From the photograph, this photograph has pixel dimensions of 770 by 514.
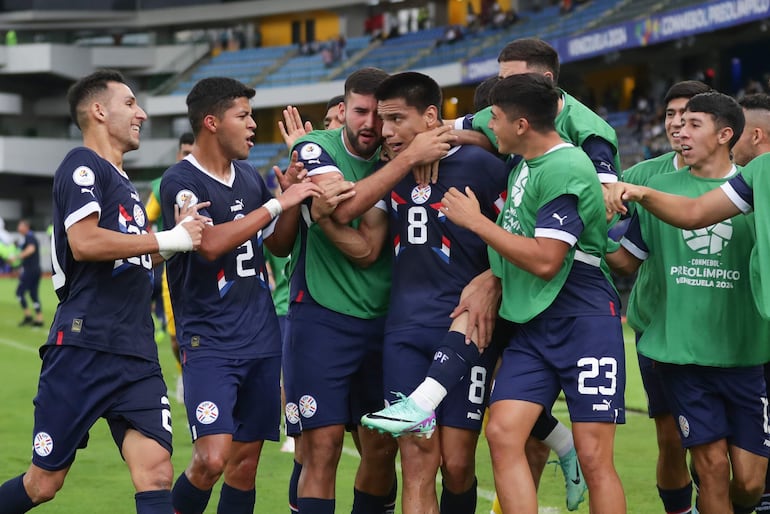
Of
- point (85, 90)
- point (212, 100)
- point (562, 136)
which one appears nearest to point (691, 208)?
→ point (562, 136)

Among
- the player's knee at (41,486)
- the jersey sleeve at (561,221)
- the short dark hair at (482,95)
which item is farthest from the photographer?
the short dark hair at (482,95)

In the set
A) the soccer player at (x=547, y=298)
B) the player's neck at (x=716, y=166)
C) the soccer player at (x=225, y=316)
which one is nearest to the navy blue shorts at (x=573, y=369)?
the soccer player at (x=547, y=298)

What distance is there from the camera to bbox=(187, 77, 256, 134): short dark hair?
246 inches

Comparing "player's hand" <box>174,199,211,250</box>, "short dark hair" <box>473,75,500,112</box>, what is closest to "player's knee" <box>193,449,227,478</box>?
"player's hand" <box>174,199,211,250</box>

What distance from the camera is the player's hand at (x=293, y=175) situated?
6086 mm

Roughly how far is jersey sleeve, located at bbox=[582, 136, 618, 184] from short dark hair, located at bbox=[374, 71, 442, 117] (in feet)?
2.75

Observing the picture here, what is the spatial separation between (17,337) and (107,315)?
16.7 meters

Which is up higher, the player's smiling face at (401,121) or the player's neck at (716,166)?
the player's smiling face at (401,121)

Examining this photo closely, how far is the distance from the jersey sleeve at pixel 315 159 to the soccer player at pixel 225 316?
14 cm

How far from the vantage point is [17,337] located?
21.4m

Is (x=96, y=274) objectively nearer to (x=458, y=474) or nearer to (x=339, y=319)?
(x=339, y=319)

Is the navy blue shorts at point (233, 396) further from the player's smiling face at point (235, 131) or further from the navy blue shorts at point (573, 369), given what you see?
the navy blue shorts at point (573, 369)

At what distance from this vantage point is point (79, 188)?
5.52m

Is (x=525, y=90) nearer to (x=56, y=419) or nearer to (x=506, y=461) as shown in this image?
(x=506, y=461)
